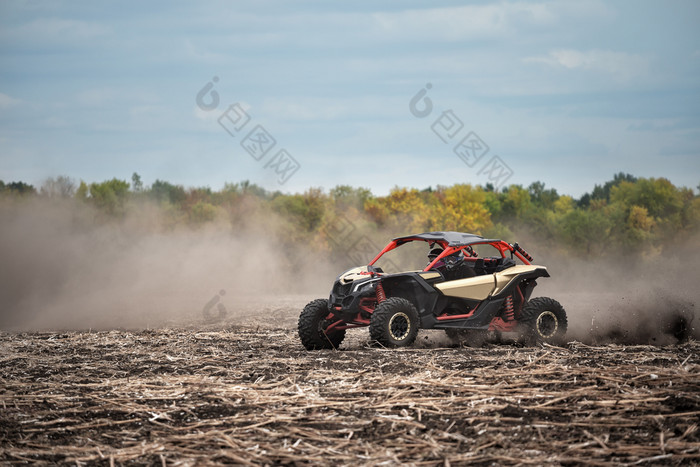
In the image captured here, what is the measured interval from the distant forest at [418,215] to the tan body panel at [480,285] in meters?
42.9

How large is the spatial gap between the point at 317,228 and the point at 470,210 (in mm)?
14152

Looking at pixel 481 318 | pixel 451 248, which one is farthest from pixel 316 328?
pixel 481 318

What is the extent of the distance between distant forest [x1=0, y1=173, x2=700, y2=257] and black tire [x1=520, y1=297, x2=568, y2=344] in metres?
43.2

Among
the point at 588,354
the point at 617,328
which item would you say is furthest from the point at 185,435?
the point at 617,328

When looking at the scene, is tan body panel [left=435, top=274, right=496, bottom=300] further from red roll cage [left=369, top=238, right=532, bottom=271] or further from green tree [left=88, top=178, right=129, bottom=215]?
green tree [left=88, top=178, right=129, bottom=215]

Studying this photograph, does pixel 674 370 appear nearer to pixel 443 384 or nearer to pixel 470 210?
pixel 443 384

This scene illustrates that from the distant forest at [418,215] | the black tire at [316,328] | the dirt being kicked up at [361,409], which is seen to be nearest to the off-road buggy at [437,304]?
the black tire at [316,328]

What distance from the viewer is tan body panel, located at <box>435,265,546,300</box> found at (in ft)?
42.1

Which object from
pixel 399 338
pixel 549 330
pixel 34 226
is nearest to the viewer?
pixel 399 338

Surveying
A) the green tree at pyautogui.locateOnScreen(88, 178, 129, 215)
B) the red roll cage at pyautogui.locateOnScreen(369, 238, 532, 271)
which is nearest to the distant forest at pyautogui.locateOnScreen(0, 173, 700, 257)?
the green tree at pyautogui.locateOnScreen(88, 178, 129, 215)

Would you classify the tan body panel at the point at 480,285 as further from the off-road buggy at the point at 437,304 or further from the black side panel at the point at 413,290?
the black side panel at the point at 413,290

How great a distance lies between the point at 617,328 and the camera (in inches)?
588

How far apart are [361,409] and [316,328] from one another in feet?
17.4

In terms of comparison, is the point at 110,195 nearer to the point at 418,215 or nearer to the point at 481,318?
the point at 418,215
